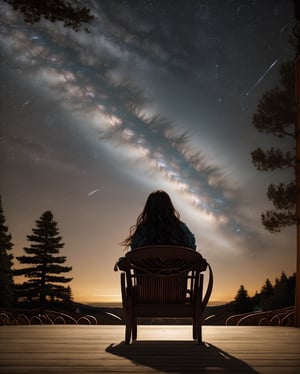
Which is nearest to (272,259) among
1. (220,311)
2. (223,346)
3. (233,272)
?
(233,272)

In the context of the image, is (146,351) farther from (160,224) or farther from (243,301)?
(243,301)

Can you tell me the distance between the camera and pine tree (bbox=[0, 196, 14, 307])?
13173 mm

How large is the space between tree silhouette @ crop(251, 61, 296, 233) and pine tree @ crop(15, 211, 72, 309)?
9.44 meters

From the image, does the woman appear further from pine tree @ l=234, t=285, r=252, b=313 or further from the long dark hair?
pine tree @ l=234, t=285, r=252, b=313

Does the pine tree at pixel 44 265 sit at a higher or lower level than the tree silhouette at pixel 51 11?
lower

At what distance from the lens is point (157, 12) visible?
862 centimetres

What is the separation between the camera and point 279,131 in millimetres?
8344

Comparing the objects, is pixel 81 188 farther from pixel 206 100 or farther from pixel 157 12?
pixel 157 12

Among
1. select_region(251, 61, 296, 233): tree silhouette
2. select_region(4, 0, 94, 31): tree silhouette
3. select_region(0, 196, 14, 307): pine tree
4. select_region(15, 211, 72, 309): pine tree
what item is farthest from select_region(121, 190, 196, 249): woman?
select_region(15, 211, 72, 309): pine tree

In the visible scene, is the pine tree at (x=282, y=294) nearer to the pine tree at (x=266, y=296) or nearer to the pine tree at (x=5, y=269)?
the pine tree at (x=266, y=296)

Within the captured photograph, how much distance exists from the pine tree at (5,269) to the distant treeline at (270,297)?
6.43 meters

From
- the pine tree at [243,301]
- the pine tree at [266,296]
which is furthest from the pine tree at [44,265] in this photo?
the pine tree at [266,296]

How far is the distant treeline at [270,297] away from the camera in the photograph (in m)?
10.2

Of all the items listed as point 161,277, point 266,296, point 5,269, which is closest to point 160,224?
point 161,277
